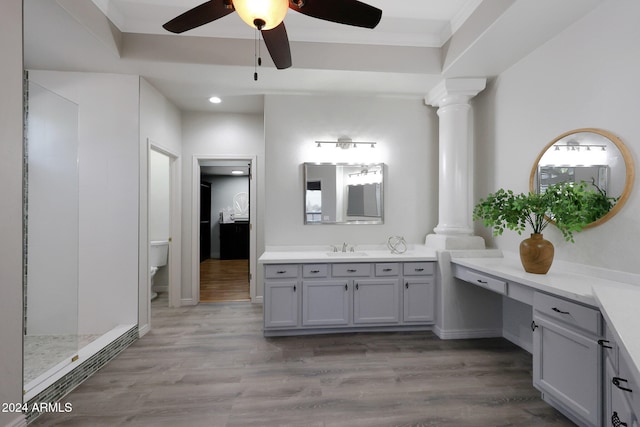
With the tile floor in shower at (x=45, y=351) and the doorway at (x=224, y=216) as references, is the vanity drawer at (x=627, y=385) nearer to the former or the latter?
the tile floor in shower at (x=45, y=351)

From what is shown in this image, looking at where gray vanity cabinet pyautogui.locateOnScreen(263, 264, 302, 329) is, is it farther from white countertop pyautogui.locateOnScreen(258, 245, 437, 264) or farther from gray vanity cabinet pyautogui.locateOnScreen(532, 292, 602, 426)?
gray vanity cabinet pyautogui.locateOnScreen(532, 292, 602, 426)

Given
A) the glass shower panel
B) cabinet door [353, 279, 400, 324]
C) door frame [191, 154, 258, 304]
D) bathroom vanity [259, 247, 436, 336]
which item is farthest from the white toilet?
cabinet door [353, 279, 400, 324]

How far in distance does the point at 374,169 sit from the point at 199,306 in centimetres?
296

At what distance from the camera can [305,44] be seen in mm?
2830

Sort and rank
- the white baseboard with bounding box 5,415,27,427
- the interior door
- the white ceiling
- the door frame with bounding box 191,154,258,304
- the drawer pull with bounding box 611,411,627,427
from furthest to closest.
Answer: the interior door < the door frame with bounding box 191,154,258,304 < the white ceiling < the white baseboard with bounding box 5,415,27,427 < the drawer pull with bounding box 611,411,627,427

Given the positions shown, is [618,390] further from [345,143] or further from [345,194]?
[345,143]

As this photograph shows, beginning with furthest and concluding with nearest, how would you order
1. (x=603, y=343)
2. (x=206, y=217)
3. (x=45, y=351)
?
(x=206, y=217)
(x=45, y=351)
(x=603, y=343)

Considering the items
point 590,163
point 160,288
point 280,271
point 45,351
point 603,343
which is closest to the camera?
point 603,343

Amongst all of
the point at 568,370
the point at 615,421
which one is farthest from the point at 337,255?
the point at 615,421

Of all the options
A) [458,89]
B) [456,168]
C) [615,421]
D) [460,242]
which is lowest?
[615,421]

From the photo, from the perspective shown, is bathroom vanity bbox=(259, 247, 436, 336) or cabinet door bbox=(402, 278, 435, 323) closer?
bathroom vanity bbox=(259, 247, 436, 336)

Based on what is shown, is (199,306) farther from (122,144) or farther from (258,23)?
(258,23)

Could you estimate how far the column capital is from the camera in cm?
306

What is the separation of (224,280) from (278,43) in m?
4.64
